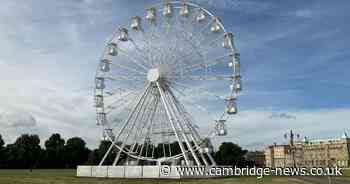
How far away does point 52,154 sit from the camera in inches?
4550

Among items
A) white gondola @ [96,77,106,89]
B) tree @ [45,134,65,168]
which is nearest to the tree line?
tree @ [45,134,65,168]

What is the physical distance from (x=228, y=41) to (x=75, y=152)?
84089 mm

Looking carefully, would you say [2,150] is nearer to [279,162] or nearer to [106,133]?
[106,133]

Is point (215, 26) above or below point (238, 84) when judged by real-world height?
above

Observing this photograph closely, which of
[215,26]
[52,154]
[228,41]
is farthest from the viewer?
[52,154]

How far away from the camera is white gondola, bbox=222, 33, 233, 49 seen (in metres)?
46.0

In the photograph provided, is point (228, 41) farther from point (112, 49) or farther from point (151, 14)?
point (112, 49)

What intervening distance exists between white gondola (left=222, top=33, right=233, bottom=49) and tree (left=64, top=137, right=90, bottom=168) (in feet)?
266

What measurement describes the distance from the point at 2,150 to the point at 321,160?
13038cm

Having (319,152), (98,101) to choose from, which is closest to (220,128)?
(98,101)

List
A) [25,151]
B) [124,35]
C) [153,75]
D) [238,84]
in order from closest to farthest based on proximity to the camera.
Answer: [238,84], [153,75], [124,35], [25,151]

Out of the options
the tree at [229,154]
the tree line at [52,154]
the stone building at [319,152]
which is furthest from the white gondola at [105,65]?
the stone building at [319,152]

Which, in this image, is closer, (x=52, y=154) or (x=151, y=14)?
(x=151, y=14)

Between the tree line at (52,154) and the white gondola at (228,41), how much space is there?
59715mm
